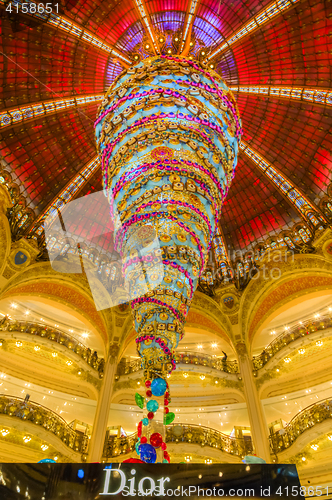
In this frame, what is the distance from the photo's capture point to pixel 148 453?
3.56m

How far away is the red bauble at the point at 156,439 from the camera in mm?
3730

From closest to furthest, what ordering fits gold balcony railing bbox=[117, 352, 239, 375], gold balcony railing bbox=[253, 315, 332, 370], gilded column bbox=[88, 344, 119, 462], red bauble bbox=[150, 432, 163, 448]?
red bauble bbox=[150, 432, 163, 448]
gilded column bbox=[88, 344, 119, 462]
gold balcony railing bbox=[253, 315, 332, 370]
gold balcony railing bbox=[117, 352, 239, 375]

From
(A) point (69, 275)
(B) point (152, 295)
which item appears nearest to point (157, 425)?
(B) point (152, 295)

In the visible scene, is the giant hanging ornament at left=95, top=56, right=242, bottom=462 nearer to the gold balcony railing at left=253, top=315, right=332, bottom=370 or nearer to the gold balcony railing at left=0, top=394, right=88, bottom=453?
the gold balcony railing at left=0, top=394, right=88, bottom=453

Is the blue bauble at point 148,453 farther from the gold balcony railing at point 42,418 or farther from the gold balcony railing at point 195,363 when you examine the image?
the gold balcony railing at point 195,363

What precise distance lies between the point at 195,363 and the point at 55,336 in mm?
5863

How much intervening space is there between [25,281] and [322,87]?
467 inches

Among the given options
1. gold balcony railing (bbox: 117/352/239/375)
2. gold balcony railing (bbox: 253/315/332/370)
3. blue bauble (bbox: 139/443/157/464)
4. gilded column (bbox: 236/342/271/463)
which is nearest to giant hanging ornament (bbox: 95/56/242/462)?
blue bauble (bbox: 139/443/157/464)

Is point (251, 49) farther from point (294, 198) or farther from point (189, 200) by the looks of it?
point (189, 200)

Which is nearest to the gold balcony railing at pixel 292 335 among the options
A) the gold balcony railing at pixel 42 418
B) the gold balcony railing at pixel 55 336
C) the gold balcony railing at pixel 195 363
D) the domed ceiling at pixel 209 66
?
the gold balcony railing at pixel 195 363

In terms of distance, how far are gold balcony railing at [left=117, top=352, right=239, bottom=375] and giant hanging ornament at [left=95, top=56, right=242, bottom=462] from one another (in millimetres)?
9118

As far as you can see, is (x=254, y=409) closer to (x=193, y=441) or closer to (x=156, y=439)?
(x=193, y=441)

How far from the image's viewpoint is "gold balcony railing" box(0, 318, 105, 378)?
493 inches

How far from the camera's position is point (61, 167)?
1202 centimetres
